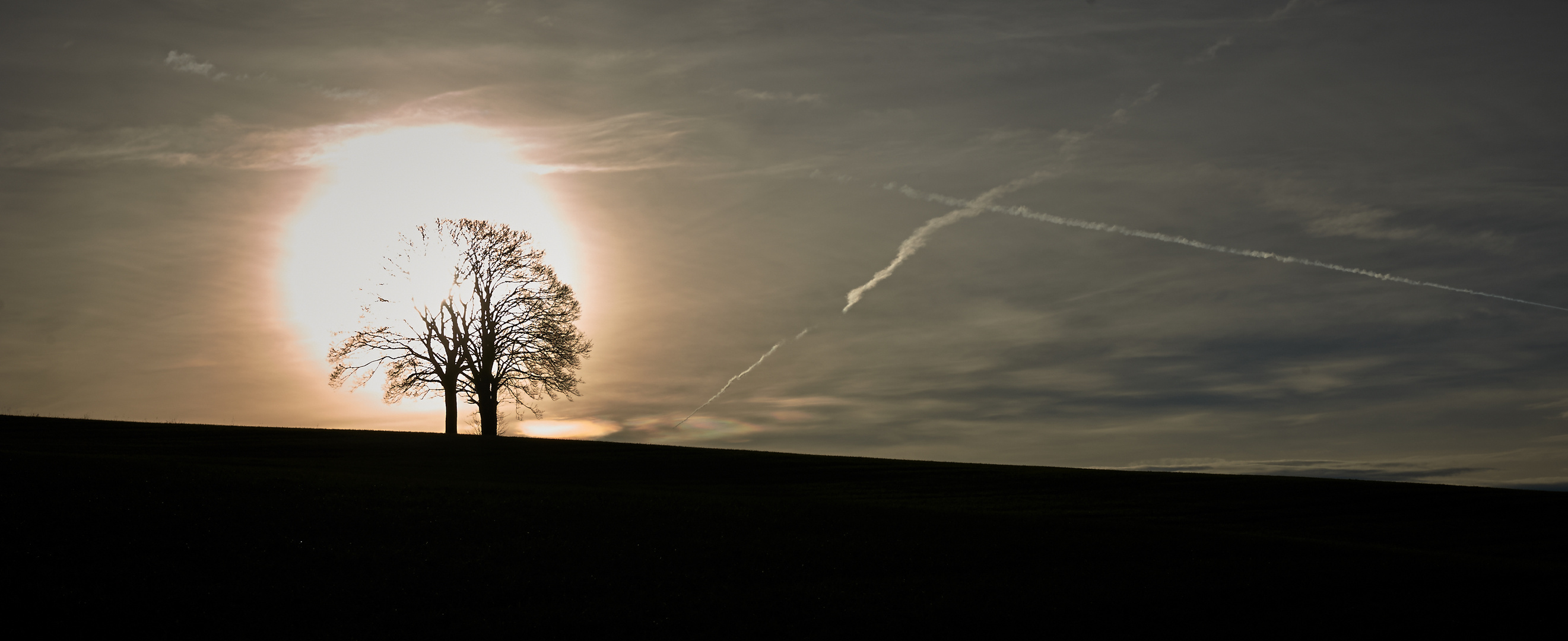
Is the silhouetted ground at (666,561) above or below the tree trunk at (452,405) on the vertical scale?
below

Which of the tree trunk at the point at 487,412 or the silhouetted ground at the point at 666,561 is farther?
the tree trunk at the point at 487,412

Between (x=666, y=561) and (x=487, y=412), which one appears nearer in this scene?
(x=666, y=561)

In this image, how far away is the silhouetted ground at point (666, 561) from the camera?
543 inches

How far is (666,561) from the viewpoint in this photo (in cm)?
1719

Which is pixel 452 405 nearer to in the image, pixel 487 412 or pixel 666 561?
pixel 487 412

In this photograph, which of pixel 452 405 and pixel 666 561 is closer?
pixel 666 561

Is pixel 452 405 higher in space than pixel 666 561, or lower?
higher

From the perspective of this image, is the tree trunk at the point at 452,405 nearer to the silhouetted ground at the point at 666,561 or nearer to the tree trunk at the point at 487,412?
the tree trunk at the point at 487,412

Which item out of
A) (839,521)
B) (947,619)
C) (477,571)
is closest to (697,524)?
(839,521)

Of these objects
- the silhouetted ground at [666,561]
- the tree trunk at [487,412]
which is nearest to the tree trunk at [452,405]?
the tree trunk at [487,412]

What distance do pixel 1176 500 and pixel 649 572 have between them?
23.9 m

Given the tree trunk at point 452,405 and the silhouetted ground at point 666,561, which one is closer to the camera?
the silhouetted ground at point 666,561

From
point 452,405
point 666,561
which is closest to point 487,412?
point 452,405

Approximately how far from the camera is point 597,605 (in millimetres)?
14344
